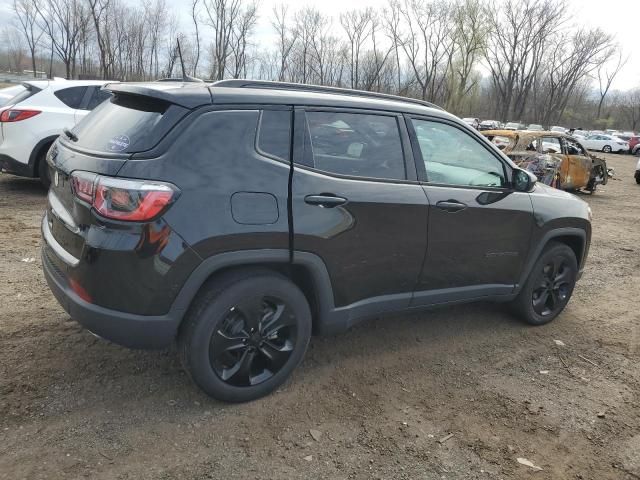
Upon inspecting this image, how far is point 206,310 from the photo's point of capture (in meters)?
2.67

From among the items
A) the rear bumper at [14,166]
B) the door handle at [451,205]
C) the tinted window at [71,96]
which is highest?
the tinted window at [71,96]

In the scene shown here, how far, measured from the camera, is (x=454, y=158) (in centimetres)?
375

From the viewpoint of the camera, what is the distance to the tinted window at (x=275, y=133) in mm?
2814

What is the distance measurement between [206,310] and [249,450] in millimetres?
757

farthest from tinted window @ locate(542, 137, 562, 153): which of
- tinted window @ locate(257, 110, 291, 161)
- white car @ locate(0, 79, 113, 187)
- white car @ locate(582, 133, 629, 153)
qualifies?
white car @ locate(582, 133, 629, 153)

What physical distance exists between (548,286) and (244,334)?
293 cm

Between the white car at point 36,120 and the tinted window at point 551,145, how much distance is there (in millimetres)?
9459

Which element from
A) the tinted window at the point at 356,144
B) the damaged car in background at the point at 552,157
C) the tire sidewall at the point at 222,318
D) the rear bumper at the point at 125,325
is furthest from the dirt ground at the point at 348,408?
the damaged car in background at the point at 552,157

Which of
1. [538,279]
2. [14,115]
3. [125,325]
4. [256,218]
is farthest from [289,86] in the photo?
[14,115]

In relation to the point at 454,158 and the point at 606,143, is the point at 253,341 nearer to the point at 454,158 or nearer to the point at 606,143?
the point at 454,158

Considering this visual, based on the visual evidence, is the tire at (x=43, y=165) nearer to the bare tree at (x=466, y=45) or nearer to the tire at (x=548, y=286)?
the tire at (x=548, y=286)

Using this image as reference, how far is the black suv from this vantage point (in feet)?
8.23

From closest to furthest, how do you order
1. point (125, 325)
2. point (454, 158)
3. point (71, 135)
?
point (125, 325) < point (71, 135) < point (454, 158)

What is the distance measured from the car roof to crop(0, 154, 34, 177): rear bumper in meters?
4.93
